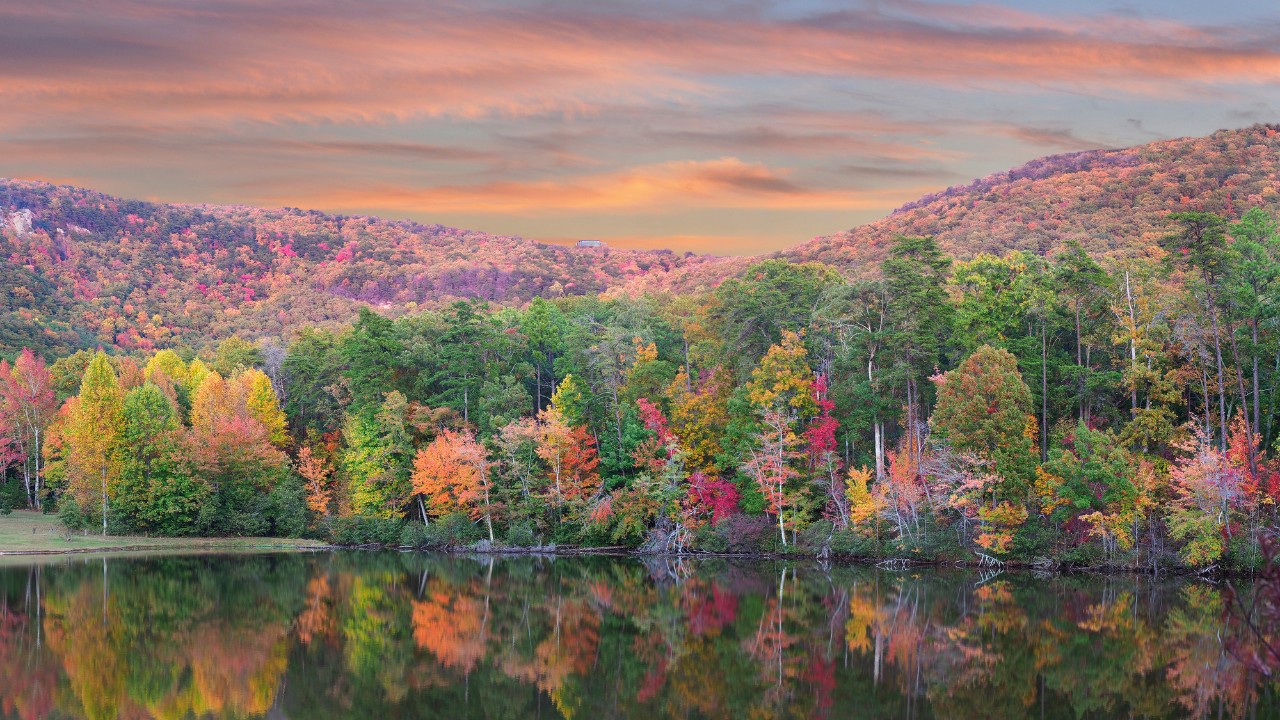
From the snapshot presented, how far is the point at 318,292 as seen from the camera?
134375mm

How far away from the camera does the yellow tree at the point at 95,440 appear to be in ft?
197

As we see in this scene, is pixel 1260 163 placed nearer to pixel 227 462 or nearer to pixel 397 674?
pixel 227 462

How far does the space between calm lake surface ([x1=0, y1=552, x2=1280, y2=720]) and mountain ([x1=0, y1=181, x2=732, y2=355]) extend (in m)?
65.8

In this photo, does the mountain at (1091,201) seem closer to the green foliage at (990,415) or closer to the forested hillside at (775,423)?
the forested hillside at (775,423)

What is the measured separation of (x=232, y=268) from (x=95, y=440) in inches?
3163

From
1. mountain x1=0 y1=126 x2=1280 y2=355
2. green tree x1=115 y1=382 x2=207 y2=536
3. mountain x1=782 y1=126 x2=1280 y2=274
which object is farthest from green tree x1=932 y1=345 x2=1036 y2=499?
green tree x1=115 y1=382 x2=207 y2=536

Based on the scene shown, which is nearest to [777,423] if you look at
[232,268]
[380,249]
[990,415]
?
[990,415]

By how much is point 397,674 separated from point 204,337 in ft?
314

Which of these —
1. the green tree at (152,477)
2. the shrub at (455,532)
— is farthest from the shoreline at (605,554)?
the green tree at (152,477)

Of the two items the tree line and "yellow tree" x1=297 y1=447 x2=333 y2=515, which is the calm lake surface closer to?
the tree line

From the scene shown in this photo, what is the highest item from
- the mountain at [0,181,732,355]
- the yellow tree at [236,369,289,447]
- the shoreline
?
the mountain at [0,181,732,355]

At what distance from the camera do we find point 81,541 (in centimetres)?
5694

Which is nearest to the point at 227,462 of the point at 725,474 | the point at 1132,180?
the point at 725,474

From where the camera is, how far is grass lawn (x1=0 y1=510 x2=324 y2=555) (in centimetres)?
5459
